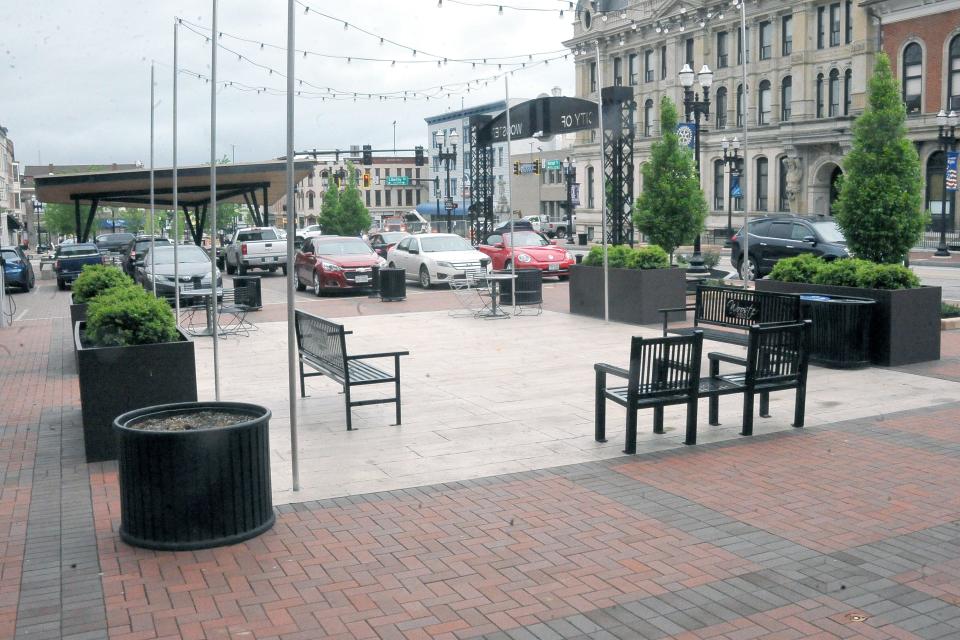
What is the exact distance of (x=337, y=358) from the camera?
9.35 m

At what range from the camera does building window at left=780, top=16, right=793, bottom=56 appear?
55812 mm

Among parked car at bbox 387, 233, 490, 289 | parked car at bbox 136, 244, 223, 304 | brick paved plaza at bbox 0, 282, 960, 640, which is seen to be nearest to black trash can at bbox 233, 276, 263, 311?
parked car at bbox 136, 244, 223, 304

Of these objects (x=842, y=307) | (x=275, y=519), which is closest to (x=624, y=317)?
(x=842, y=307)

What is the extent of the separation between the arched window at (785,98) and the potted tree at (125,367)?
2120 inches

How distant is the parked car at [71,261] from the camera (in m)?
32.0

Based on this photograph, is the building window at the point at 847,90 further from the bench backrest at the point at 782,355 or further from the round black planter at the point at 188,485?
the round black planter at the point at 188,485

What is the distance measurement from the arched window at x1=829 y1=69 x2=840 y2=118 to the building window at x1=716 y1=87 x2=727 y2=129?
26.9 ft

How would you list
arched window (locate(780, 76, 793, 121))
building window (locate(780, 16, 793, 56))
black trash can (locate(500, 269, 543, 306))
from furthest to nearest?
1. arched window (locate(780, 76, 793, 121))
2. building window (locate(780, 16, 793, 56))
3. black trash can (locate(500, 269, 543, 306))

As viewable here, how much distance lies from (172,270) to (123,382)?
15.5 metres

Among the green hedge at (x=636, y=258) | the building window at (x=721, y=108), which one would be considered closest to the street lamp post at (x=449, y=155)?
the building window at (x=721, y=108)

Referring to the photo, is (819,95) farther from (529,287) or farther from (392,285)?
(529,287)

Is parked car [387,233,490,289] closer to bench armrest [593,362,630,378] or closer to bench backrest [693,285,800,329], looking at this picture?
bench backrest [693,285,800,329]

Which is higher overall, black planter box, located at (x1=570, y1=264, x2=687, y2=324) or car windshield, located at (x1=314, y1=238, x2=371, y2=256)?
car windshield, located at (x1=314, y1=238, x2=371, y2=256)

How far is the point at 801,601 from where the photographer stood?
5.11m
